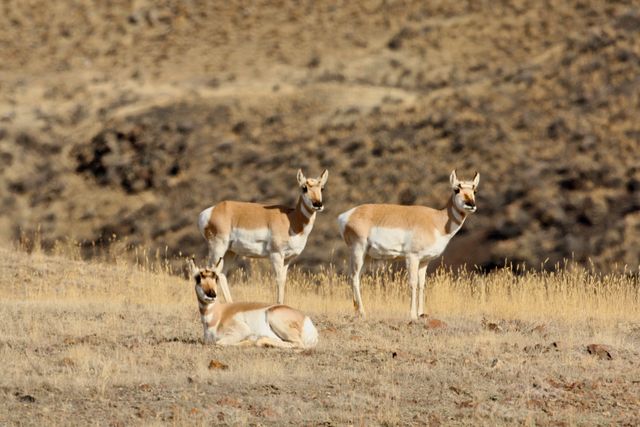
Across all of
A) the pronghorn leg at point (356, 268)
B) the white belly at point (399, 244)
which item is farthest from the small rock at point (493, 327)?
the pronghorn leg at point (356, 268)

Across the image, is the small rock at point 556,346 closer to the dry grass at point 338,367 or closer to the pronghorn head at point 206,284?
the dry grass at point 338,367

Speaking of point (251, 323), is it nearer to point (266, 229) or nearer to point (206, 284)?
point (206, 284)

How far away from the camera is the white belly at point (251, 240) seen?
61.6 feet

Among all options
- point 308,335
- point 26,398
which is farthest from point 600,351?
point 26,398

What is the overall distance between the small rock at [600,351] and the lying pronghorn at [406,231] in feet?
12.5

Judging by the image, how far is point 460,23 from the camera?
60719 millimetres

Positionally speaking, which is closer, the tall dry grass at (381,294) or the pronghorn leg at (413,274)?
the pronghorn leg at (413,274)

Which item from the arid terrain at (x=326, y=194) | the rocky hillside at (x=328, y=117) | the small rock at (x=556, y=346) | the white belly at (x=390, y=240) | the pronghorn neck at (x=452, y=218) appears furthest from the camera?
the rocky hillside at (x=328, y=117)

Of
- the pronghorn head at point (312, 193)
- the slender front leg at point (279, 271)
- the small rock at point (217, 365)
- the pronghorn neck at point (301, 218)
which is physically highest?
the pronghorn head at point (312, 193)

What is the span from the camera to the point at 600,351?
14.8m

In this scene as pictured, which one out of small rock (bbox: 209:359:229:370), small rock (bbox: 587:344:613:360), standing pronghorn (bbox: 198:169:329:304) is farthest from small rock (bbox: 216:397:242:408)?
standing pronghorn (bbox: 198:169:329:304)

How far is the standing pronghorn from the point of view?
18.7 metres

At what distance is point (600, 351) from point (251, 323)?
14.4 ft

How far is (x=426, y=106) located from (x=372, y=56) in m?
10.0
